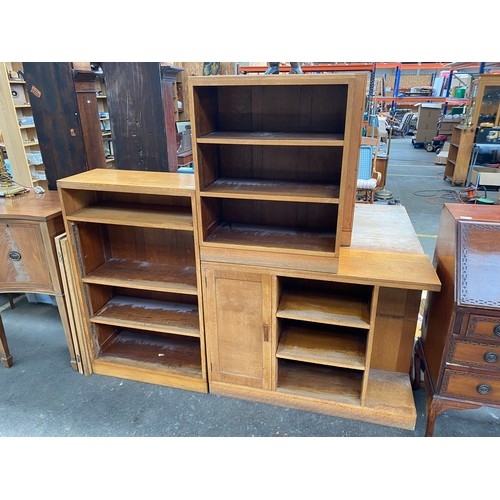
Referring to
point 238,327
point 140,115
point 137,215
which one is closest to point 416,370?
point 238,327

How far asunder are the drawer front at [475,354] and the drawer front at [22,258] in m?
2.14

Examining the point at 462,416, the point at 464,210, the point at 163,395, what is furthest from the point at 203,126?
the point at 462,416

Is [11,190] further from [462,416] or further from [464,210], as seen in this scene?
[462,416]

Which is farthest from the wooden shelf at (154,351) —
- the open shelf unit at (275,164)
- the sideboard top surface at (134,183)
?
the sideboard top surface at (134,183)

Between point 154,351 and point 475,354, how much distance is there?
1.79 meters

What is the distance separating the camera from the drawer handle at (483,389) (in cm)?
165

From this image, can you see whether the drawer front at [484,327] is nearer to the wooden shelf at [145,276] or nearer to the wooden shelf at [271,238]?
the wooden shelf at [271,238]

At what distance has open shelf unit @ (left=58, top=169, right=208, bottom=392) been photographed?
203 centimetres

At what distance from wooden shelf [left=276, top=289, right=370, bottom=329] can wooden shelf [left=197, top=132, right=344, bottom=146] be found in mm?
839

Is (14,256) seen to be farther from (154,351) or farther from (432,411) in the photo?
(432,411)

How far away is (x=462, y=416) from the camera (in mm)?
2047

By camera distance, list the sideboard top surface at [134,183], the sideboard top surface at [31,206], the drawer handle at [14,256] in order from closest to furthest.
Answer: the sideboard top surface at [134,183] → the sideboard top surface at [31,206] → the drawer handle at [14,256]

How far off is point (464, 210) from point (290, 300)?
97 centimetres

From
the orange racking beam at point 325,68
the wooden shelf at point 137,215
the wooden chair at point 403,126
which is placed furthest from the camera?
the wooden chair at point 403,126
